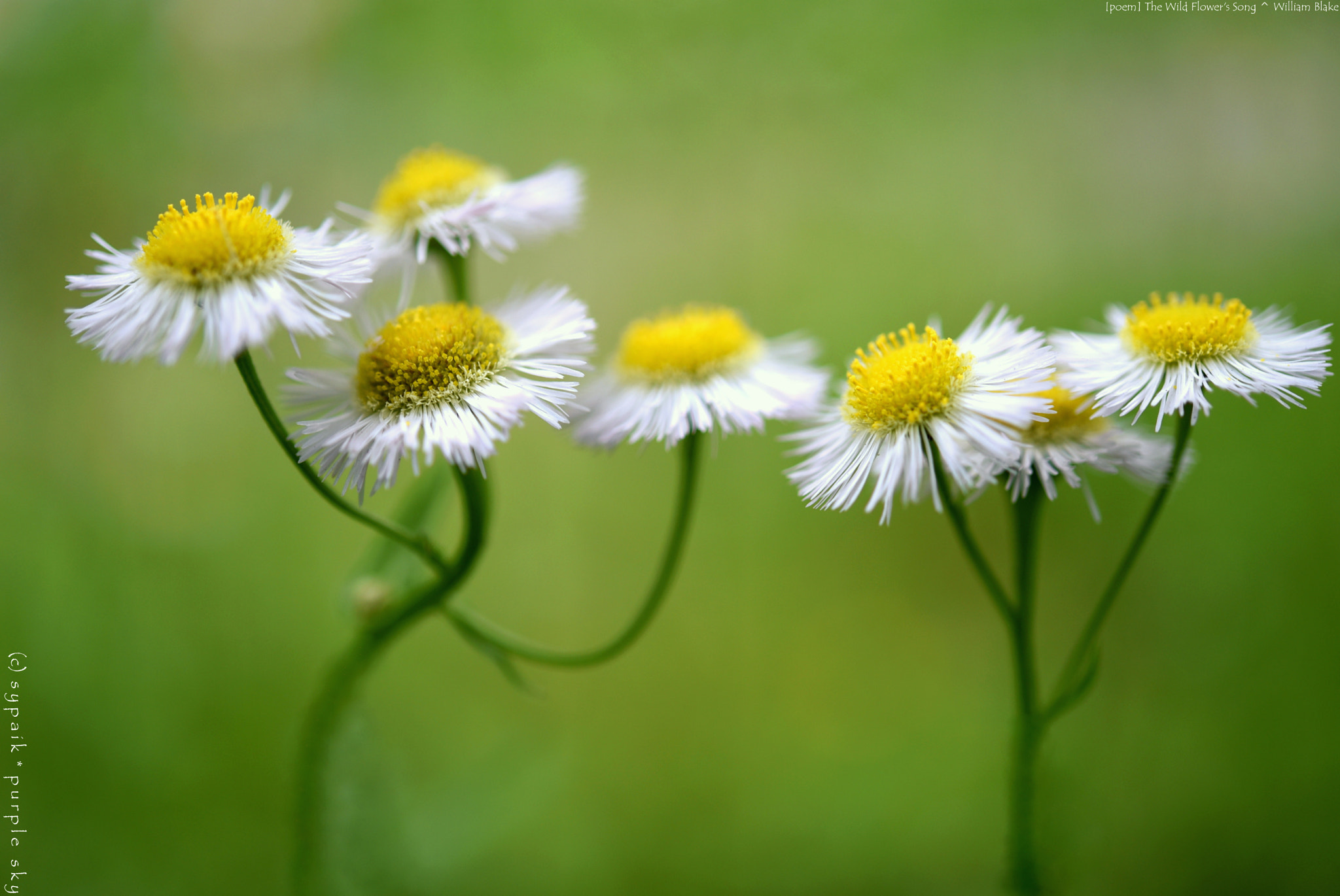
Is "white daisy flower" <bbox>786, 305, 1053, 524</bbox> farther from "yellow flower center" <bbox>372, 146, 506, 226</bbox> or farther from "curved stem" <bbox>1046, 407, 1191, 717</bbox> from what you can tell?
"yellow flower center" <bbox>372, 146, 506, 226</bbox>

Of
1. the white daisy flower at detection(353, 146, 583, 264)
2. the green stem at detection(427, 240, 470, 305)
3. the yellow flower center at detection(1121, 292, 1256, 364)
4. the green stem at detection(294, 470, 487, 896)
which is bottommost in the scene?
the green stem at detection(294, 470, 487, 896)

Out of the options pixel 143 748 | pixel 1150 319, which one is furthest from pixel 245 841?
pixel 1150 319

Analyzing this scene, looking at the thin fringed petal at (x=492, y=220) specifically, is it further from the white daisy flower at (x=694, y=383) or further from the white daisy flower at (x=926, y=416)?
the white daisy flower at (x=926, y=416)

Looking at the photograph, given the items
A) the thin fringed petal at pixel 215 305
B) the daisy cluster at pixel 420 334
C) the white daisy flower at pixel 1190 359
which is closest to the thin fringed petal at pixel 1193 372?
the white daisy flower at pixel 1190 359

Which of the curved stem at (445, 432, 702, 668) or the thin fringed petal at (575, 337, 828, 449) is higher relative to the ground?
the thin fringed petal at (575, 337, 828, 449)

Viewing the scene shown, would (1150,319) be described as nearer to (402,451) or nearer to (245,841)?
(402,451)

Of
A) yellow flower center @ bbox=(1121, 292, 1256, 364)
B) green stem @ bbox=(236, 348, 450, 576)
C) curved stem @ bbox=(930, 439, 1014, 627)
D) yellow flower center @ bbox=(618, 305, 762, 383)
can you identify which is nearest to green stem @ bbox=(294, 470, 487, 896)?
green stem @ bbox=(236, 348, 450, 576)
